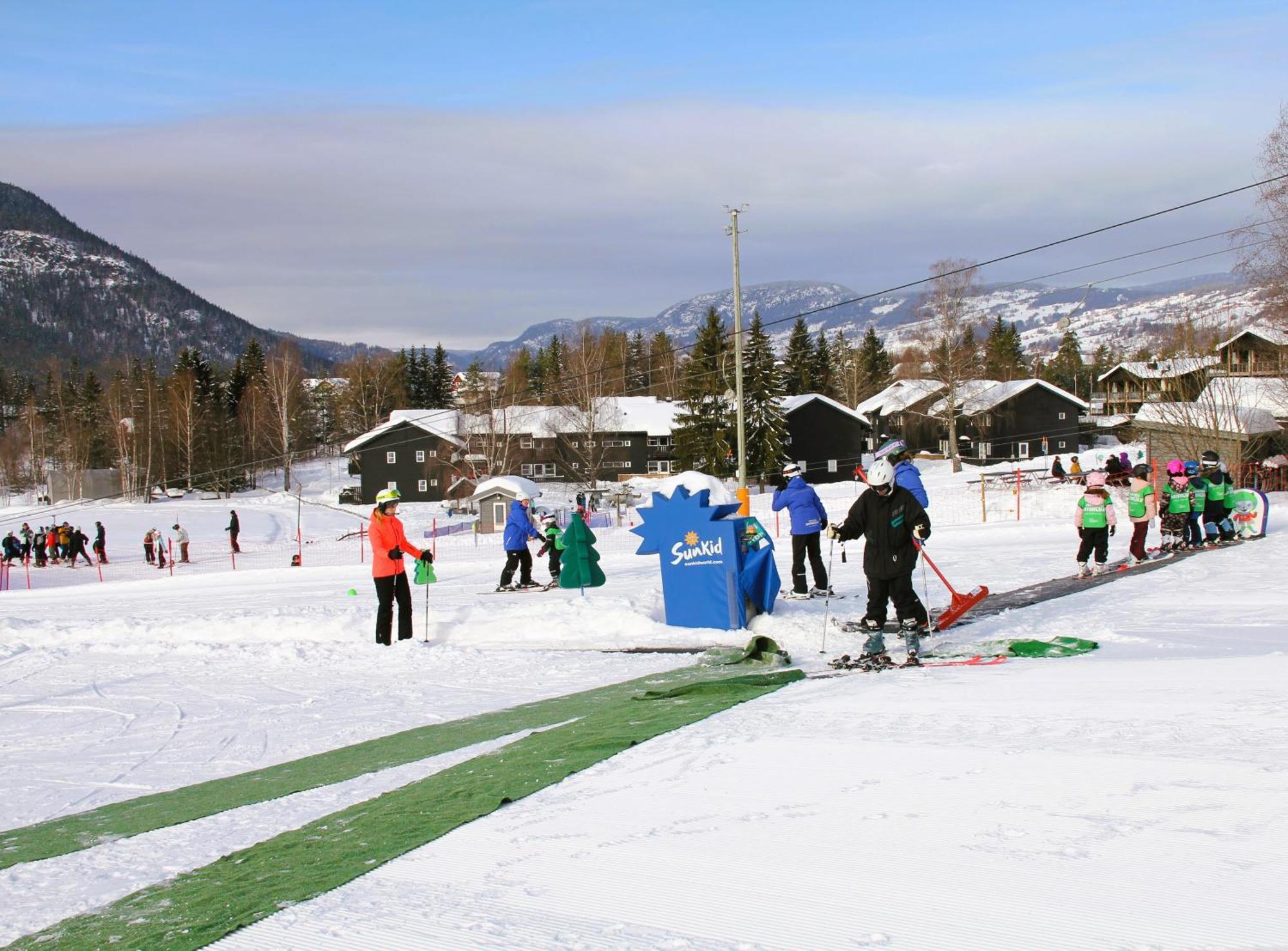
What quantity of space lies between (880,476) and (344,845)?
18.5ft

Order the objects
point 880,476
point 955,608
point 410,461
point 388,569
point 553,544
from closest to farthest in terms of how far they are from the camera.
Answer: point 880,476 < point 955,608 < point 388,569 < point 553,544 < point 410,461

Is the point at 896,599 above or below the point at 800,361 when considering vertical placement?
below

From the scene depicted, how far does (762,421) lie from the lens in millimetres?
54531

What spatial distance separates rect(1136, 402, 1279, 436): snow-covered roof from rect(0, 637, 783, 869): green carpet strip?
96.4 feet

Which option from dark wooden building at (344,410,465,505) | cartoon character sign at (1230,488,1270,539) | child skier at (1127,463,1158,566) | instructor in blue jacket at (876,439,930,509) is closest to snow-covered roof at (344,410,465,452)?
dark wooden building at (344,410,465,505)

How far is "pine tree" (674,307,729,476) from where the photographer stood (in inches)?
2154

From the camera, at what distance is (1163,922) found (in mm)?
2988

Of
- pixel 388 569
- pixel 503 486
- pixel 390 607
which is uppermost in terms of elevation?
pixel 503 486

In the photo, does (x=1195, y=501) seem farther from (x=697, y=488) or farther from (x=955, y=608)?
(x=697, y=488)

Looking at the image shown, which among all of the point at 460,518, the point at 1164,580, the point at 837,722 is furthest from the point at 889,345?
the point at 837,722

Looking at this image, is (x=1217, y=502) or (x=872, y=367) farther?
(x=872, y=367)

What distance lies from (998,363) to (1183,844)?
85.3m

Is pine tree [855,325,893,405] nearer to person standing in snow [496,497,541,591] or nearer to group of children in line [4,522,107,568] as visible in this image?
group of children in line [4,522,107,568]

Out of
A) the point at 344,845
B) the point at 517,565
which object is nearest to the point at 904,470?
the point at 517,565
